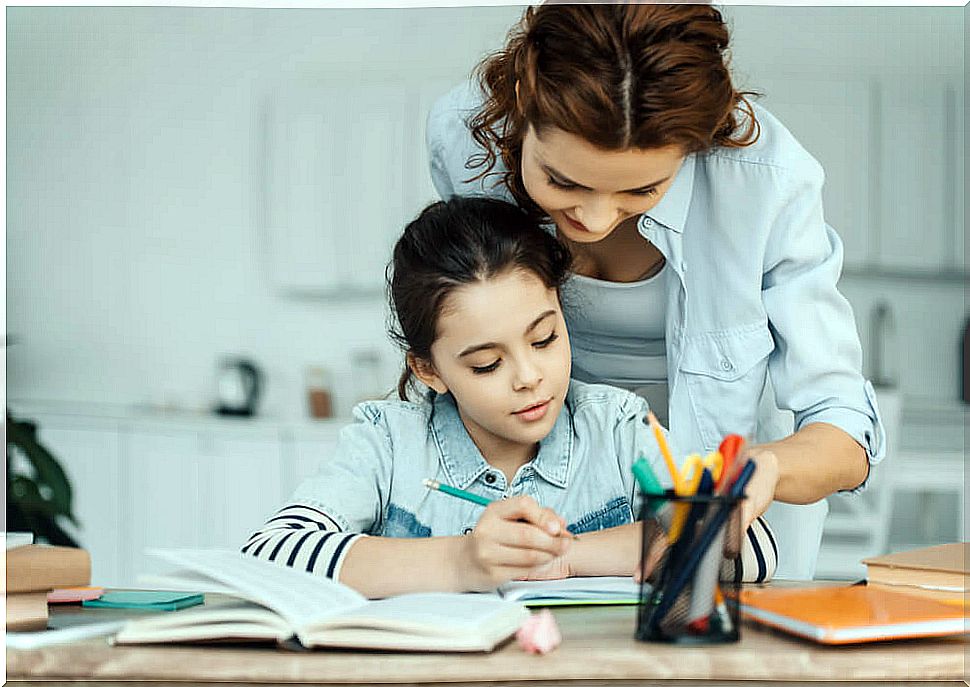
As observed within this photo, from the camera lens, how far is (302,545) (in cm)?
108

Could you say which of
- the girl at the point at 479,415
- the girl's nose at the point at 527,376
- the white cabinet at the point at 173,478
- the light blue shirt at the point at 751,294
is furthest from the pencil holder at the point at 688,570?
the white cabinet at the point at 173,478

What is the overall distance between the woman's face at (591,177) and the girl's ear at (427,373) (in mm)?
256

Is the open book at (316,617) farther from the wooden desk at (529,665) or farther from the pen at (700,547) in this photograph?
the pen at (700,547)

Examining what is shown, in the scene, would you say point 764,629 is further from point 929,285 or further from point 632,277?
point 929,285

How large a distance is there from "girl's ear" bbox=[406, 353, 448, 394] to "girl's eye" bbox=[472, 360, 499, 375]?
0.10 metres

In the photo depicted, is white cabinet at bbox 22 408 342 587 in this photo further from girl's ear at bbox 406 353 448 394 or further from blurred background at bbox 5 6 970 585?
girl's ear at bbox 406 353 448 394

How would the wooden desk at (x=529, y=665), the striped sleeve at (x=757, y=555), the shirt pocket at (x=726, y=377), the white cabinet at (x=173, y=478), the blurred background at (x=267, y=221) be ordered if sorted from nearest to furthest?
the wooden desk at (x=529, y=665) < the striped sleeve at (x=757, y=555) < the shirt pocket at (x=726, y=377) < the white cabinet at (x=173, y=478) < the blurred background at (x=267, y=221)

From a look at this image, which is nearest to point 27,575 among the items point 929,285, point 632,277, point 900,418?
point 632,277

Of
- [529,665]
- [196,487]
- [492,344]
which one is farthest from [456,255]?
[196,487]

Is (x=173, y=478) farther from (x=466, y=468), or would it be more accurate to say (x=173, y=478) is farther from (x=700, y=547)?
(x=700, y=547)

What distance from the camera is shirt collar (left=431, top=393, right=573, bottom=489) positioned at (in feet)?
4.41

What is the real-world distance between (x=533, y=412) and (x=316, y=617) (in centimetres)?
52

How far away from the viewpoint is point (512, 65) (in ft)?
4.23

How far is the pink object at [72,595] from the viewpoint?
1042 mm
